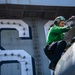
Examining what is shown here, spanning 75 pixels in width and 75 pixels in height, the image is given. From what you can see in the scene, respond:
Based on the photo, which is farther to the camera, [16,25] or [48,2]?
[16,25]

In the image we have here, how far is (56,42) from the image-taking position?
5.99 m

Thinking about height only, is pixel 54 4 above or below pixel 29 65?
above

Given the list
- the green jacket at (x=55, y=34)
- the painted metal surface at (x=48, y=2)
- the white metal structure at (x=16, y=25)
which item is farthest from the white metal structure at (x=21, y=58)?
the green jacket at (x=55, y=34)

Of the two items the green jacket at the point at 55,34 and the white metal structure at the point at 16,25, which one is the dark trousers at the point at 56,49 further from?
the white metal structure at the point at 16,25

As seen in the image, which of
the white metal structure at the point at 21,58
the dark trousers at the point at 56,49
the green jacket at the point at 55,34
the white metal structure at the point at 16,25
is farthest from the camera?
the white metal structure at the point at 16,25

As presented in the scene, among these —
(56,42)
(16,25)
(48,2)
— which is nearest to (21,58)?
(16,25)

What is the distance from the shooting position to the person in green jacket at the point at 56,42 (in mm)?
5852

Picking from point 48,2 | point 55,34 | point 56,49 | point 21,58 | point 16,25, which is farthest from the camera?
point 16,25

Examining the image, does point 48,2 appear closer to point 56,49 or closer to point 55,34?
point 55,34

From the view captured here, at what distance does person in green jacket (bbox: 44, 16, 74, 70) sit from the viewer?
5852 mm

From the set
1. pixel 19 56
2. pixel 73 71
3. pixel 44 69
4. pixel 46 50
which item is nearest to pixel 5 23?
pixel 19 56

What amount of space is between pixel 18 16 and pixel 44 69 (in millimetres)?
2797

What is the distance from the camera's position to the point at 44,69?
518 inches

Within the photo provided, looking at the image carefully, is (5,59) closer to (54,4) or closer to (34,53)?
(34,53)
